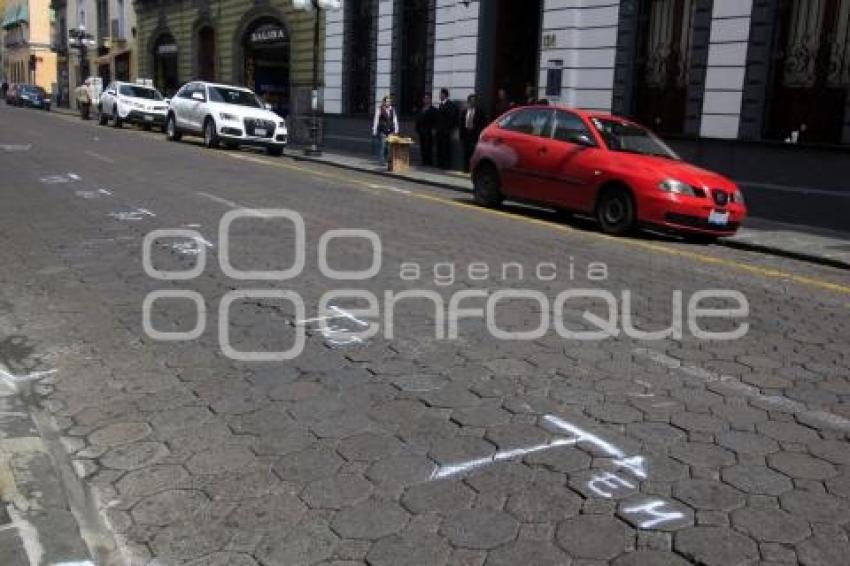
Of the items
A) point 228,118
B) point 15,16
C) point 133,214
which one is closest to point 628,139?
point 133,214

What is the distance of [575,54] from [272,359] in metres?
14.9

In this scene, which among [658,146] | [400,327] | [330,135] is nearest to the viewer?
[400,327]

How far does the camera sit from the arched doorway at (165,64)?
42031mm

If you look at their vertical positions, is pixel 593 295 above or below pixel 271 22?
below

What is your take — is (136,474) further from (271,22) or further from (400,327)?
(271,22)

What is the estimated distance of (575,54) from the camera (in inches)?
722

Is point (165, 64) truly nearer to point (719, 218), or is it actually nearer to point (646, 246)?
point (719, 218)

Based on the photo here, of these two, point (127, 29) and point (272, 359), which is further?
point (127, 29)

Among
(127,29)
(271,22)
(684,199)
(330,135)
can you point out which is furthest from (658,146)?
(127,29)

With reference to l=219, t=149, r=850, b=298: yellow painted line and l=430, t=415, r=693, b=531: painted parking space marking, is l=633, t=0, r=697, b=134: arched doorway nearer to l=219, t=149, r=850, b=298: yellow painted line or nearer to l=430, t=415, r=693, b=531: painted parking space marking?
l=219, t=149, r=850, b=298: yellow painted line

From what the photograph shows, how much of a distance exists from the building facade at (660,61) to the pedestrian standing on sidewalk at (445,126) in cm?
97

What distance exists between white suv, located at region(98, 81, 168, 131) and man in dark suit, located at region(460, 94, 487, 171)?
1436 centimetres

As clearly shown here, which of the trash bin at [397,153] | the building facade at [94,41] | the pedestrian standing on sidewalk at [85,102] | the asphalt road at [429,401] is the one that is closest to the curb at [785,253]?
the asphalt road at [429,401]

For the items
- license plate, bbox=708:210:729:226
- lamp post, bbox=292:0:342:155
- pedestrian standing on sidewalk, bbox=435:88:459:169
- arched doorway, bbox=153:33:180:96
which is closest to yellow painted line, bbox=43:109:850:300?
license plate, bbox=708:210:729:226
